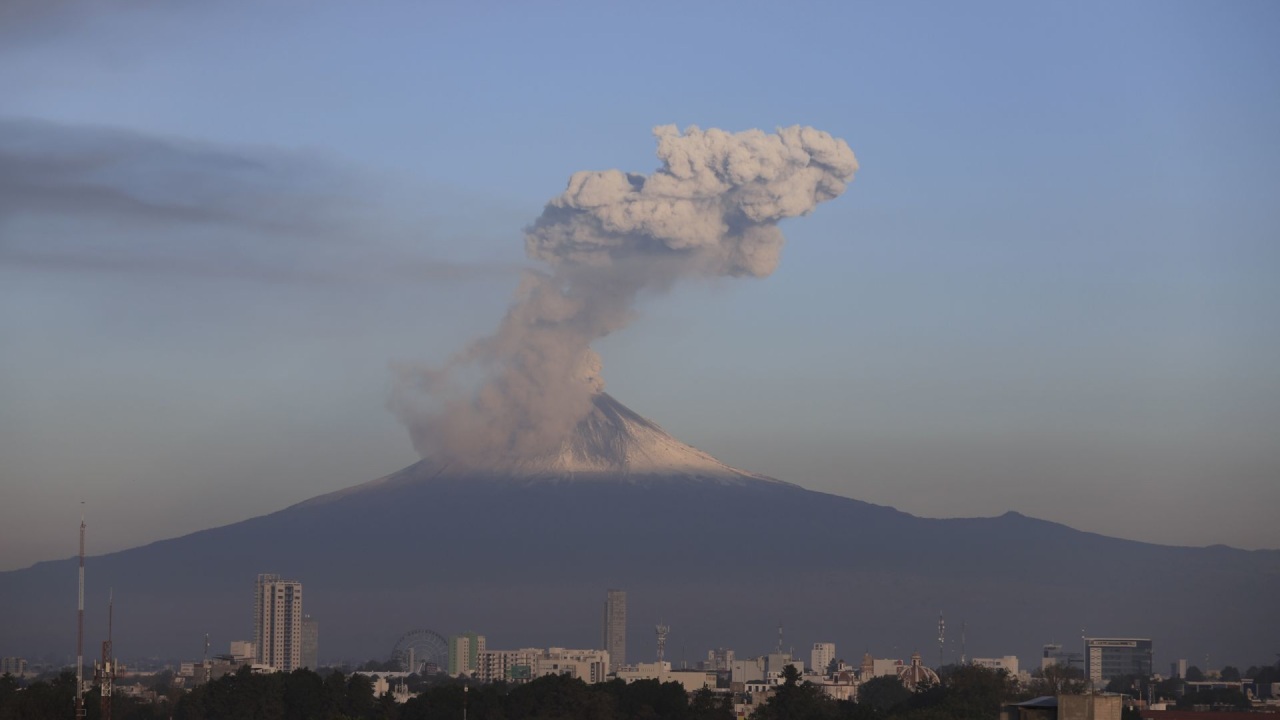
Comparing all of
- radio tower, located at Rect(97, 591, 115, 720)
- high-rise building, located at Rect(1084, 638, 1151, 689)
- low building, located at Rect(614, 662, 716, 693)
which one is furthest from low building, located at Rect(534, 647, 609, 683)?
radio tower, located at Rect(97, 591, 115, 720)

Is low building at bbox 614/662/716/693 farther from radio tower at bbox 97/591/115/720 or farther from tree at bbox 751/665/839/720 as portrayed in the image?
radio tower at bbox 97/591/115/720

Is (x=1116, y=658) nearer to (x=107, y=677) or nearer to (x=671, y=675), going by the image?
(x=671, y=675)

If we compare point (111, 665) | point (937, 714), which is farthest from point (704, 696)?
point (111, 665)

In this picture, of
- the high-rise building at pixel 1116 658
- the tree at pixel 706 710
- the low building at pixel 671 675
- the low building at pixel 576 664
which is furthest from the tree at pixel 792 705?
the high-rise building at pixel 1116 658

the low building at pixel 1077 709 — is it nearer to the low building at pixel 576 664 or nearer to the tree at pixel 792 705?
the tree at pixel 792 705

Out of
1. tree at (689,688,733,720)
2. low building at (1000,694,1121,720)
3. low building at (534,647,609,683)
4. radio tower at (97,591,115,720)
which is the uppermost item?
low building at (1000,694,1121,720)

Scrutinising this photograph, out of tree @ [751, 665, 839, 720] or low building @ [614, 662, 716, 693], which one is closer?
tree @ [751, 665, 839, 720]

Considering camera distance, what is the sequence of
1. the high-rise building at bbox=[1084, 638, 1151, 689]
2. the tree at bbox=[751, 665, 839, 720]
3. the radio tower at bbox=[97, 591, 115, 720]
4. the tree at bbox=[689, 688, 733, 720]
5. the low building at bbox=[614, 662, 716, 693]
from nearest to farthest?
the radio tower at bbox=[97, 591, 115, 720] → the tree at bbox=[689, 688, 733, 720] → the tree at bbox=[751, 665, 839, 720] → the low building at bbox=[614, 662, 716, 693] → the high-rise building at bbox=[1084, 638, 1151, 689]

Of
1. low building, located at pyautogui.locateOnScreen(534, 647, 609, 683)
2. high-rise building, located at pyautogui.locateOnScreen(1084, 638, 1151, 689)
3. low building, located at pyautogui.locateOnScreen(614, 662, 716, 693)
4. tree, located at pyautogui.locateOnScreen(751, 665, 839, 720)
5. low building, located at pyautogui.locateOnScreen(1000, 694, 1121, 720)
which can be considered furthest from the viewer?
high-rise building, located at pyautogui.locateOnScreen(1084, 638, 1151, 689)

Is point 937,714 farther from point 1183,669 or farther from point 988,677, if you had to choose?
point 1183,669
